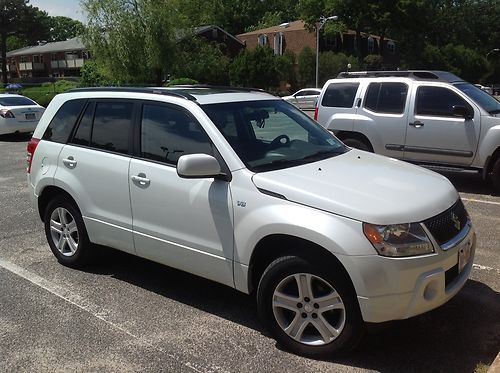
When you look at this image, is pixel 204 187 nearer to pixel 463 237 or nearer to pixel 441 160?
pixel 463 237

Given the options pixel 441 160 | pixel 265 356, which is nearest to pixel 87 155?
pixel 265 356

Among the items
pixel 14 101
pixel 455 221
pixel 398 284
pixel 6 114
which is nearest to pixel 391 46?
pixel 14 101

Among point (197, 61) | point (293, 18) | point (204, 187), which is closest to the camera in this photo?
point (204, 187)

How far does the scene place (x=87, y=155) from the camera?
4953 millimetres

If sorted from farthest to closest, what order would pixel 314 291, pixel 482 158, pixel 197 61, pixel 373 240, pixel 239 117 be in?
1. pixel 197 61
2. pixel 482 158
3. pixel 239 117
4. pixel 314 291
5. pixel 373 240

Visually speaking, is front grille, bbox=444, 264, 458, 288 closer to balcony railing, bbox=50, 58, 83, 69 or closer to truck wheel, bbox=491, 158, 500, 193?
truck wheel, bbox=491, 158, 500, 193

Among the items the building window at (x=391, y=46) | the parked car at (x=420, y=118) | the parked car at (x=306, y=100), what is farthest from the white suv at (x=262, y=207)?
the building window at (x=391, y=46)

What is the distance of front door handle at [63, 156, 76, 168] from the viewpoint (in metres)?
5.04

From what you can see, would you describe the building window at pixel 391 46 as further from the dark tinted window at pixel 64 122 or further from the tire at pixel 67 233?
the tire at pixel 67 233

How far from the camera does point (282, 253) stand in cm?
370

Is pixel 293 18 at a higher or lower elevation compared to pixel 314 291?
higher

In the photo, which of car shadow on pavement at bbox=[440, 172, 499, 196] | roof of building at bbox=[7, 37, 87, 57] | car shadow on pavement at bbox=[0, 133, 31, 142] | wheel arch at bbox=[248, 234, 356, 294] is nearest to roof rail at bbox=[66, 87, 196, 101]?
wheel arch at bbox=[248, 234, 356, 294]

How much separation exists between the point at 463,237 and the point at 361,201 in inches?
34.1

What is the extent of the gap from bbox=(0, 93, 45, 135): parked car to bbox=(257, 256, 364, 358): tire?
14.8m
